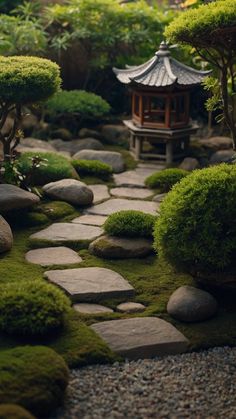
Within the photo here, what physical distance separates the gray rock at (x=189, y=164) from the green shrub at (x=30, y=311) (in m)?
6.35

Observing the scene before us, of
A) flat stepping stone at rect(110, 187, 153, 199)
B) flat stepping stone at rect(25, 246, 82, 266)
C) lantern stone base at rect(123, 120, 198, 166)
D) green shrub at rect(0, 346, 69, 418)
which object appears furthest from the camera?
lantern stone base at rect(123, 120, 198, 166)

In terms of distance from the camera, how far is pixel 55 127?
14992mm

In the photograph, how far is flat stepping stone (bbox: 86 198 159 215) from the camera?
10.6 metres

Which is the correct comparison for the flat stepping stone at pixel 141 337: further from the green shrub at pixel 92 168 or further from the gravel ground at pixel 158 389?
the green shrub at pixel 92 168

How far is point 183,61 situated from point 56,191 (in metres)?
5.57

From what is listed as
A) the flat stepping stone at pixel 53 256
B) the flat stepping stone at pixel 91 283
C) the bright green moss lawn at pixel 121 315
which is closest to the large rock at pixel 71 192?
the bright green moss lawn at pixel 121 315

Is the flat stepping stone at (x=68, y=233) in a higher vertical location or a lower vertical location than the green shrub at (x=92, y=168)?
lower

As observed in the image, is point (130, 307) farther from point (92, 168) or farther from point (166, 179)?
point (92, 168)

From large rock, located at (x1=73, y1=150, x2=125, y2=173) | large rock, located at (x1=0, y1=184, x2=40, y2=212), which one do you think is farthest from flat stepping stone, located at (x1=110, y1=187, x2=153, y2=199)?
large rock, located at (x1=0, y1=184, x2=40, y2=212)

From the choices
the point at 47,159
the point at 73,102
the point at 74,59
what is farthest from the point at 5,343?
the point at 74,59

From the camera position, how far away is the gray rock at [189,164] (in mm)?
12805

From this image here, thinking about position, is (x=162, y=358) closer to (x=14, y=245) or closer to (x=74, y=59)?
(x=14, y=245)

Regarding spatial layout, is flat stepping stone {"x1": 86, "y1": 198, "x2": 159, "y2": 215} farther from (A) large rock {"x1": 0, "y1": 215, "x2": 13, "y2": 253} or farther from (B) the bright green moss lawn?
(A) large rock {"x1": 0, "y1": 215, "x2": 13, "y2": 253}

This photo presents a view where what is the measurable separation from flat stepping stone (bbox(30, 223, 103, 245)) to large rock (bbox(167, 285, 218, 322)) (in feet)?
6.95
